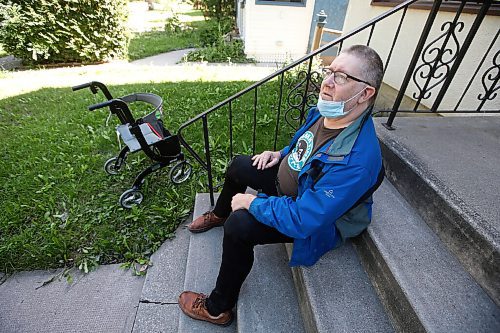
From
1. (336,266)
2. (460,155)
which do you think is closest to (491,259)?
(336,266)

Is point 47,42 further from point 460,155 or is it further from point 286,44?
point 460,155

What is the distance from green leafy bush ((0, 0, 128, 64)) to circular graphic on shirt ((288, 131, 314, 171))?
23.7 feet

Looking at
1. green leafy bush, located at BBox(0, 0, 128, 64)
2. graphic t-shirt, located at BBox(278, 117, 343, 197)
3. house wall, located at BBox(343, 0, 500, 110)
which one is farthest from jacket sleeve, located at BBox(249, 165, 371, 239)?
green leafy bush, located at BBox(0, 0, 128, 64)

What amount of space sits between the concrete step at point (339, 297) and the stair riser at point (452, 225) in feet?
1.60

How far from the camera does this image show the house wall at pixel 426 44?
245 centimetres

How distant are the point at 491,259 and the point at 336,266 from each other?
2.35ft

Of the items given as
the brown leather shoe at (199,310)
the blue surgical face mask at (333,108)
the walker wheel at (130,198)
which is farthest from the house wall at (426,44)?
the walker wheel at (130,198)

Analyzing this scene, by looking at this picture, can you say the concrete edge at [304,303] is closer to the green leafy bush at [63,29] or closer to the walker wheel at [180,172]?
the walker wheel at [180,172]

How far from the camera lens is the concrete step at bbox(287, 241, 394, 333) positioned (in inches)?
51.4

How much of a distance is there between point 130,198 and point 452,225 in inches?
100

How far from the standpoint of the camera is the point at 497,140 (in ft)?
6.70

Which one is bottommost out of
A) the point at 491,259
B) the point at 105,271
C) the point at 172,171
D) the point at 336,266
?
the point at 105,271

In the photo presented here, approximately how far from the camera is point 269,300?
1604 millimetres

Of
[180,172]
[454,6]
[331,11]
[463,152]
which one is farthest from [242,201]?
[331,11]
